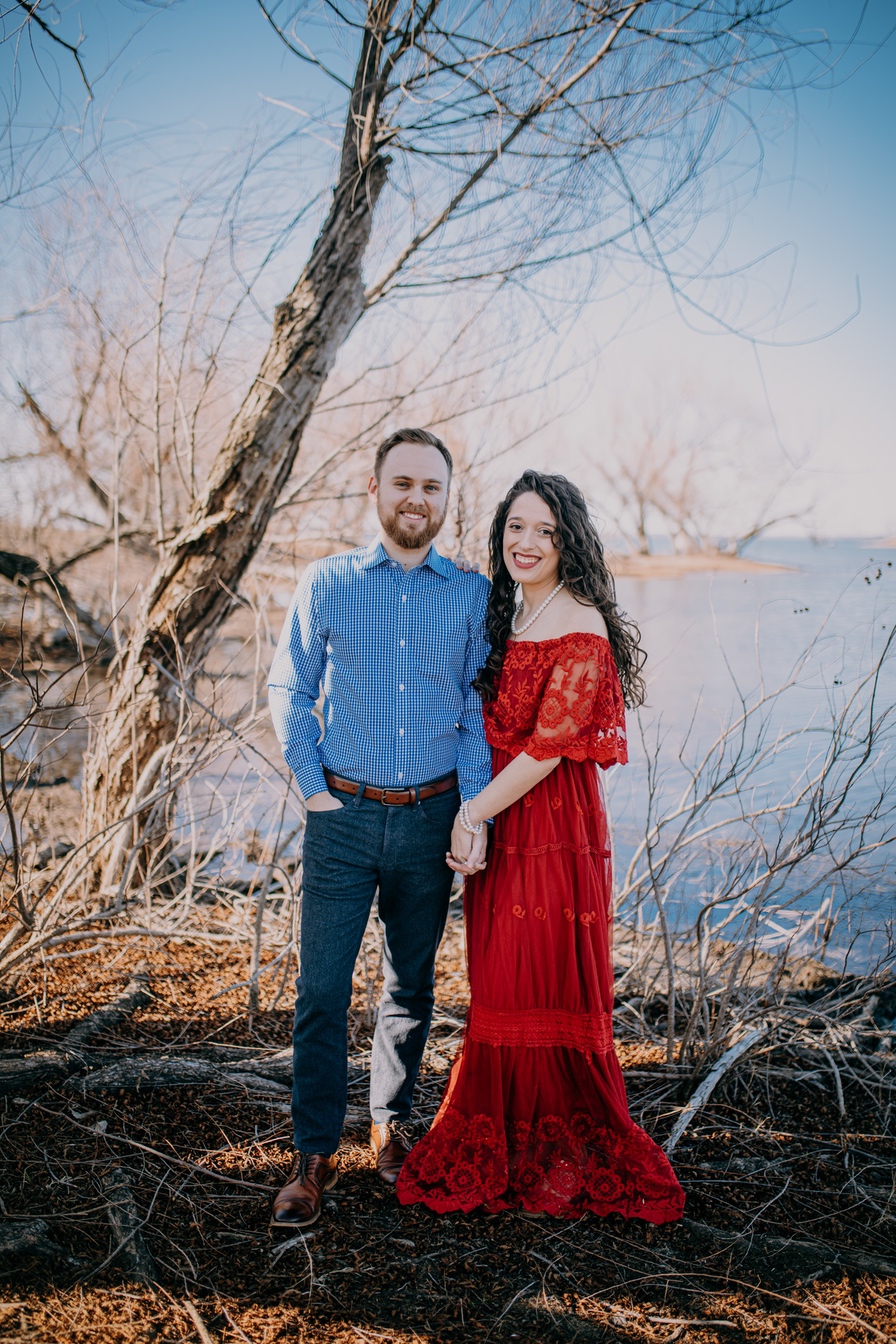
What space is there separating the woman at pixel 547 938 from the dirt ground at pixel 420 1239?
0.11m

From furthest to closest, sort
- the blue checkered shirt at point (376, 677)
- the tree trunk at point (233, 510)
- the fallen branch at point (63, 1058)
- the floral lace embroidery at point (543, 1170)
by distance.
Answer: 1. the tree trunk at point (233, 510)
2. the fallen branch at point (63, 1058)
3. the blue checkered shirt at point (376, 677)
4. the floral lace embroidery at point (543, 1170)

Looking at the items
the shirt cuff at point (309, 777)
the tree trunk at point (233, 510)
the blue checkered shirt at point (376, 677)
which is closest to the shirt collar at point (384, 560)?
the blue checkered shirt at point (376, 677)

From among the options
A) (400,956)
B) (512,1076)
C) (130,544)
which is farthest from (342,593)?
(130,544)

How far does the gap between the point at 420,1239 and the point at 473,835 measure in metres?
0.99

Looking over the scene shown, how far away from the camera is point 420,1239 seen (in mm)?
2127

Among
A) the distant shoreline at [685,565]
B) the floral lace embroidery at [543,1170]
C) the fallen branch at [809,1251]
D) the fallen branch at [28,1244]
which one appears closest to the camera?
the fallen branch at [28,1244]

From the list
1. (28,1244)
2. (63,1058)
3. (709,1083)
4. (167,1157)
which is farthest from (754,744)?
(28,1244)

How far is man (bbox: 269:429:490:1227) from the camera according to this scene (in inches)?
90.9

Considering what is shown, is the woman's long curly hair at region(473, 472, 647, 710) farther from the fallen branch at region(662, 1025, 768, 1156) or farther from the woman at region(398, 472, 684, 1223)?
the fallen branch at region(662, 1025, 768, 1156)

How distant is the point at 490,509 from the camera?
5281 mm

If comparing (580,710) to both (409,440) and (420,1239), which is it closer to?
→ (409,440)

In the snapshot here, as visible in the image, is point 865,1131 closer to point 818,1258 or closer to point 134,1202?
point 818,1258

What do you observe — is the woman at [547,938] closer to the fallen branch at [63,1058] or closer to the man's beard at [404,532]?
the man's beard at [404,532]

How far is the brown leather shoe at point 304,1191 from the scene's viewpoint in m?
2.13
